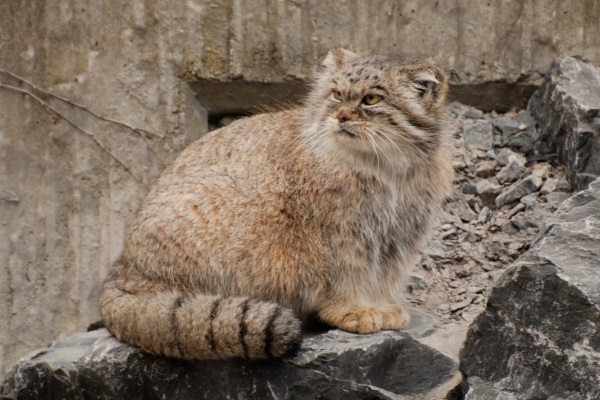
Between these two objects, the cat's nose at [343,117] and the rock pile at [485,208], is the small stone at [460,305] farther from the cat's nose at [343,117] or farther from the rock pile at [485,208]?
the cat's nose at [343,117]

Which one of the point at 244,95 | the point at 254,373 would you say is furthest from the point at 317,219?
the point at 244,95

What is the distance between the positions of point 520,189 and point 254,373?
2.67 metres

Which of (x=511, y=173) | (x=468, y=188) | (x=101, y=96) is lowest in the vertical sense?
(x=468, y=188)

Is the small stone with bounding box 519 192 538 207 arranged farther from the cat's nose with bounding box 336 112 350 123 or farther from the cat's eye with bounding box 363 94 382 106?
the cat's nose with bounding box 336 112 350 123

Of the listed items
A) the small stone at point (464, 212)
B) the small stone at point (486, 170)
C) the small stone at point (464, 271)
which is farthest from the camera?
the small stone at point (486, 170)

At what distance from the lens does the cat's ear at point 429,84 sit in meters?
5.64

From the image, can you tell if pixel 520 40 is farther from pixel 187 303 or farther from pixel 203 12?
pixel 187 303

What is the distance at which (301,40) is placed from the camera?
759 cm

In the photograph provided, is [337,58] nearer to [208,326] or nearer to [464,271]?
[464,271]

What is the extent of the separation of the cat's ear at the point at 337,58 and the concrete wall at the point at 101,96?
1.58 m

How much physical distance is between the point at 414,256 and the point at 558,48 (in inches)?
107

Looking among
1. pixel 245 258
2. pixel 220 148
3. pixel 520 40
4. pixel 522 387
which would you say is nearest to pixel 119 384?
pixel 245 258

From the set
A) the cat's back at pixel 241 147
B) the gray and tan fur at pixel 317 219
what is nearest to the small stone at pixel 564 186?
the gray and tan fur at pixel 317 219

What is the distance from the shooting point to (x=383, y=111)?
5.53 meters
